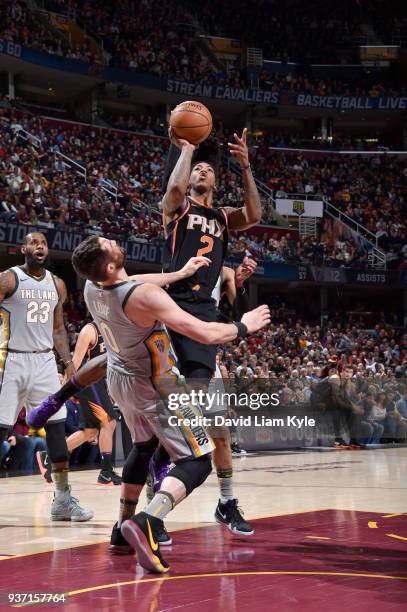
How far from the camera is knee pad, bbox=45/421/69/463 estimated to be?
671cm

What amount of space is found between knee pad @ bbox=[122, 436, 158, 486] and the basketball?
2.14 m

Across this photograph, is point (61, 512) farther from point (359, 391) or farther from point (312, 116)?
point (312, 116)

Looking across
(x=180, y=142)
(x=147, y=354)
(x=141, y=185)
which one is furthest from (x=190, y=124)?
(x=141, y=185)

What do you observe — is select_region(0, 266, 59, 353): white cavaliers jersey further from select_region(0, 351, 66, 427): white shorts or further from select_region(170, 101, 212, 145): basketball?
select_region(170, 101, 212, 145): basketball

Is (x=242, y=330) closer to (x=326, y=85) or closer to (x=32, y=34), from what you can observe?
(x=32, y=34)

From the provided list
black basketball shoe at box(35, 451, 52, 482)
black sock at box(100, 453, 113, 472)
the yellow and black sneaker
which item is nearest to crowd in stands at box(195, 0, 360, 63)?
black basketball shoe at box(35, 451, 52, 482)

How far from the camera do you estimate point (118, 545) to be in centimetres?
543

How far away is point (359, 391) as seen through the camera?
616 inches

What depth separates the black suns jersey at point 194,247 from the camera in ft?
19.1

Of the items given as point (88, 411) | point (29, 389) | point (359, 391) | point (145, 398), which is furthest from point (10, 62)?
point (145, 398)

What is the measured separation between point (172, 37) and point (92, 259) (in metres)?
32.0

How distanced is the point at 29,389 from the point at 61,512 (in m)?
1.00

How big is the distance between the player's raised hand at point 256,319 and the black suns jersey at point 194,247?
3.97 feet

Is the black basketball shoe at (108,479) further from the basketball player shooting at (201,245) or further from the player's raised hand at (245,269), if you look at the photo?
the player's raised hand at (245,269)
